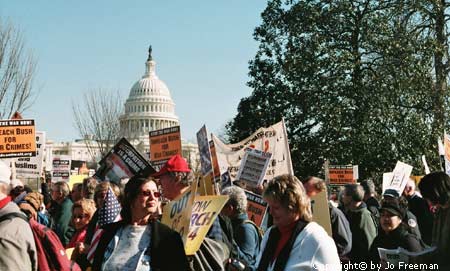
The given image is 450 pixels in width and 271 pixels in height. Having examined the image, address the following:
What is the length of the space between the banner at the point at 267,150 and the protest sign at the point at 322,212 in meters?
4.54

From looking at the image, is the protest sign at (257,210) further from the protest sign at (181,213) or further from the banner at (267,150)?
the protest sign at (181,213)

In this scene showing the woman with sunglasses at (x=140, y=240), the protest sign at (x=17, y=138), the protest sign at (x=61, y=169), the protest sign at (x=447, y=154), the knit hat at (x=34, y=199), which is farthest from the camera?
the protest sign at (x=61, y=169)

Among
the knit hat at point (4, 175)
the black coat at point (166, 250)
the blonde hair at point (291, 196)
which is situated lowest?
the black coat at point (166, 250)

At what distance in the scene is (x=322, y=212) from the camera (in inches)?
252

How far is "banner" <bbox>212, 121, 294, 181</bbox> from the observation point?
11562mm

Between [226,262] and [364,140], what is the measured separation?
1953 centimetres

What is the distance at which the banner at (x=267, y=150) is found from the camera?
37.9 feet

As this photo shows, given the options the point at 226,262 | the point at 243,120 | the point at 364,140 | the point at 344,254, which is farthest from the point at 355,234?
the point at 243,120

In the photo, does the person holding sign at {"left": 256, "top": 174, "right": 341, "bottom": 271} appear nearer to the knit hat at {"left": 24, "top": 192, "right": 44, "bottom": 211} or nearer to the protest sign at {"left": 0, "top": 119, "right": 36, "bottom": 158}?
the knit hat at {"left": 24, "top": 192, "right": 44, "bottom": 211}

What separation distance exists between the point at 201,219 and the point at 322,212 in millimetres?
1899

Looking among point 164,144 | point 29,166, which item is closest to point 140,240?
point 164,144

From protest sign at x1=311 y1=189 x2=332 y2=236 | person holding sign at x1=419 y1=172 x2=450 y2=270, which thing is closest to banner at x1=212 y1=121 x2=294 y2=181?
protest sign at x1=311 y1=189 x2=332 y2=236

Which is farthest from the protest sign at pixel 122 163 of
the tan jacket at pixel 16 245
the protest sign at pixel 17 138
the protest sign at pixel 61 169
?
the protest sign at pixel 61 169

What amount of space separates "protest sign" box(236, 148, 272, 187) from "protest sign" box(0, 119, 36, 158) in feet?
16.7
